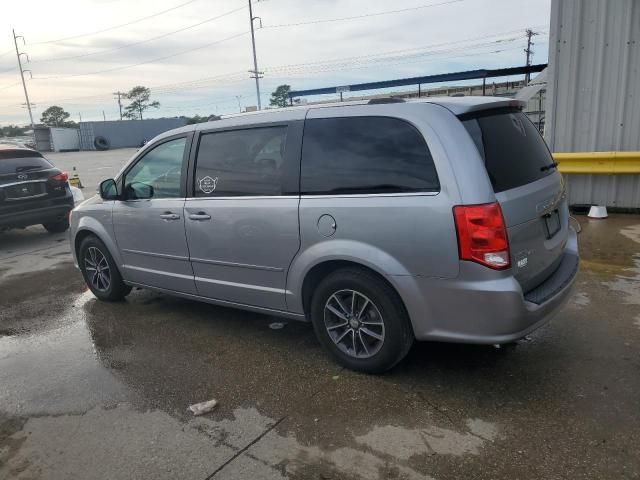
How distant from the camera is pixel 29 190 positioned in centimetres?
871

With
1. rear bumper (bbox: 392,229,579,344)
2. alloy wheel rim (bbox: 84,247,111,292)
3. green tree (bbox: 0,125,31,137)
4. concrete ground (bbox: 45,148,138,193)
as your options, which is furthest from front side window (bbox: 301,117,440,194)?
green tree (bbox: 0,125,31,137)

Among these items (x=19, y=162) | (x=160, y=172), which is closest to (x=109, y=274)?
(x=160, y=172)

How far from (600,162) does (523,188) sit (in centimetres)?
543

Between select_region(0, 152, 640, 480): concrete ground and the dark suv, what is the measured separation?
4.34m

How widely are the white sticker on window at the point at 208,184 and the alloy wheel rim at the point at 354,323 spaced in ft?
4.54

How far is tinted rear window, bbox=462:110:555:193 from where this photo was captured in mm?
3146

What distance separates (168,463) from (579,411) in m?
2.35

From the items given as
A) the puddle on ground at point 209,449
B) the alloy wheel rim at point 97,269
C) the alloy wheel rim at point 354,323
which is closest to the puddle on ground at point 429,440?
the puddle on ground at point 209,449

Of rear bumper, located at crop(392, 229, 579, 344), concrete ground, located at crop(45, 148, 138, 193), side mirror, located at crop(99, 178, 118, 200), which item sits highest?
side mirror, located at crop(99, 178, 118, 200)

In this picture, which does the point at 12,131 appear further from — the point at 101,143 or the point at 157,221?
the point at 157,221

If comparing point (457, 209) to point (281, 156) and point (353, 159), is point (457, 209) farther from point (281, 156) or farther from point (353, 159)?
point (281, 156)

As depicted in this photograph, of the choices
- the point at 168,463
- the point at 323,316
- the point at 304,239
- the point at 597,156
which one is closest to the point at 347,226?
the point at 304,239

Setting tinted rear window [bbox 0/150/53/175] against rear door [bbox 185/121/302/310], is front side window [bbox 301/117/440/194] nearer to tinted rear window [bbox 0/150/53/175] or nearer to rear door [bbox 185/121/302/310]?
rear door [bbox 185/121/302/310]

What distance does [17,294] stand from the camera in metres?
6.20
